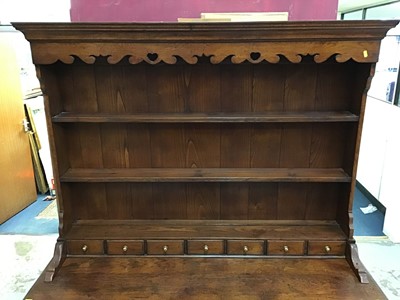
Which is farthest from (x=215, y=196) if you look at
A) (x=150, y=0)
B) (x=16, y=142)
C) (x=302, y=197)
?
(x=16, y=142)

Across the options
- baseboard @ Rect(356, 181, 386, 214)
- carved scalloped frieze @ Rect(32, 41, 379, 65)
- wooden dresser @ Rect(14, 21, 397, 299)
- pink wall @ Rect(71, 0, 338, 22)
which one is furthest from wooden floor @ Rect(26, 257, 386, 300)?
baseboard @ Rect(356, 181, 386, 214)

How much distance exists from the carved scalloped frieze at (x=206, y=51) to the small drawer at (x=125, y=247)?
34.8 inches

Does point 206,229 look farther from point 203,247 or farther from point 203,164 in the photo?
A: point 203,164

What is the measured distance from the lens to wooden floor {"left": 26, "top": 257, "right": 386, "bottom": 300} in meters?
1.56

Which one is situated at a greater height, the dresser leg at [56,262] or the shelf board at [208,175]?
the shelf board at [208,175]

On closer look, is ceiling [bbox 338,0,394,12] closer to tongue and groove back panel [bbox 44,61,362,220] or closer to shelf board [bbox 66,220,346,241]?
tongue and groove back panel [bbox 44,61,362,220]

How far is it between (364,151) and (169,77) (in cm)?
283

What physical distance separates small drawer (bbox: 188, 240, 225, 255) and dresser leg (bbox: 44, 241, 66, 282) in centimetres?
62

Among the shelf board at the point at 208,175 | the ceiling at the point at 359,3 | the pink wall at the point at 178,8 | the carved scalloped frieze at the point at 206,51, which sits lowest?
the shelf board at the point at 208,175

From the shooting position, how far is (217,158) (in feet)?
6.04

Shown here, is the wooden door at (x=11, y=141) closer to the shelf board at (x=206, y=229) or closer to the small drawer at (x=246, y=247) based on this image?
the shelf board at (x=206, y=229)

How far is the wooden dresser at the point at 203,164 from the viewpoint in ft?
5.08

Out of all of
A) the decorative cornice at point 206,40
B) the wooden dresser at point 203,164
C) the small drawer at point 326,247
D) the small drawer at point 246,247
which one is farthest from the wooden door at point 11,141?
the small drawer at point 326,247

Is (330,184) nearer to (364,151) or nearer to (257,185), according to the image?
(257,185)
